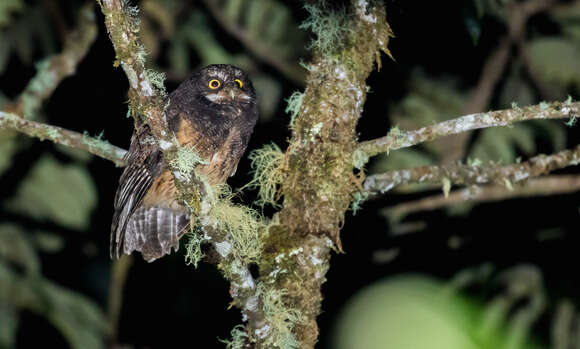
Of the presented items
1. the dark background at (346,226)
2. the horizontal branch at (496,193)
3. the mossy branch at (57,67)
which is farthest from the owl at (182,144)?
the horizontal branch at (496,193)

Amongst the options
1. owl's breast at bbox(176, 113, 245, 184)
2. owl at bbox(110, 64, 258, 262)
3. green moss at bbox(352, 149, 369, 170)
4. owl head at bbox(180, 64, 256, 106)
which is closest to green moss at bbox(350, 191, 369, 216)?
green moss at bbox(352, 149, 369, 170)

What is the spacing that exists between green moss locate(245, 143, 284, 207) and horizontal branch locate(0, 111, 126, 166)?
2.79 ft

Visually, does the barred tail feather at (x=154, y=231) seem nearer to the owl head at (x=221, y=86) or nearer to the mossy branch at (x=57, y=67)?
the owl head at (x=221, y=86)

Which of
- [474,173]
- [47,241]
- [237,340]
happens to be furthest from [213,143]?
[47,241]

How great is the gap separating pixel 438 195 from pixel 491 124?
5.94 ft

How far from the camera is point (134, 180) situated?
3158mm

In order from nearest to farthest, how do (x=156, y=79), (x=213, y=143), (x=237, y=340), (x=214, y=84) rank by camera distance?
(x=156, y=79)
(x=237, y=340)
(x=213, y=143)
(x=214, y=84)

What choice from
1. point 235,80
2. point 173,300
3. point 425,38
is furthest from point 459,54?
point 173,300

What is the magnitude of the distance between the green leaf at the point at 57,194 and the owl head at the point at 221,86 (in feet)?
5.90

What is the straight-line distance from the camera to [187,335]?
6180 mm

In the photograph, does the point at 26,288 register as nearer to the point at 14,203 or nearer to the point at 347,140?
the point at 14,203

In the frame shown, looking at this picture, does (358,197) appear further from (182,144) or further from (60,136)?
(60,136)

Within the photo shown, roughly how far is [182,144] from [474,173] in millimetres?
1508

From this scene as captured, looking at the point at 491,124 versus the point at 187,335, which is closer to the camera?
the point at 491,124
